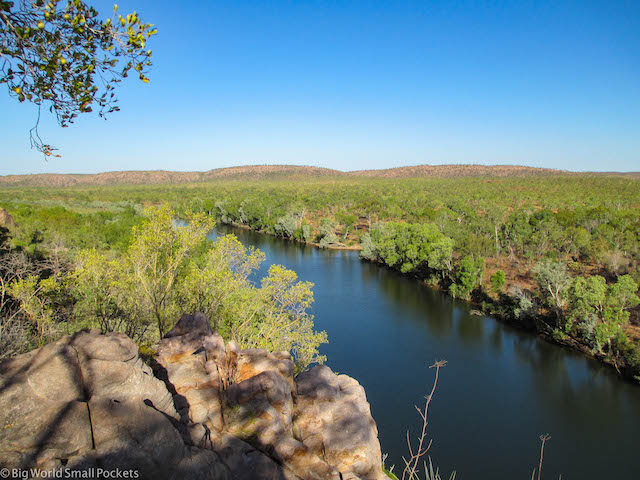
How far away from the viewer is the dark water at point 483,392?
56.2 ft

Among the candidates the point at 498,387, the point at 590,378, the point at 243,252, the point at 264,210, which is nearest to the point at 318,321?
the point at 498,387

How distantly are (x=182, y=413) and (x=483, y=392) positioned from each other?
20.8 meters

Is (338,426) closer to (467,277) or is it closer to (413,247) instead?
(467,277)

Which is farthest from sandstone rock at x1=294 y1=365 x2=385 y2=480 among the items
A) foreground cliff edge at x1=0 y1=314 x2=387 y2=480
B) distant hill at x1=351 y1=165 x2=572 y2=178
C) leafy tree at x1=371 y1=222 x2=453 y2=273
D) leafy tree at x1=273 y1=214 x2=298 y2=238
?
distant hill at x1=351 y1=165 x2=572 y2=178

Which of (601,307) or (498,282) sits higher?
(601,307)

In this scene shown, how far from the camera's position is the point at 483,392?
72.0 feet

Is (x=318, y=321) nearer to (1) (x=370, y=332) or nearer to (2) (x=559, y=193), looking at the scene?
(1) (x=370, y=332)

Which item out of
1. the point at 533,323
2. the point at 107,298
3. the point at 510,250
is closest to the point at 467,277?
the point at 533,323

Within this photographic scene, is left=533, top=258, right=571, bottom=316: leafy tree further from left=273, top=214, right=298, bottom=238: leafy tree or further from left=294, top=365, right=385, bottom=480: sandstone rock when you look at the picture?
left=273, top=214, right=298, bottom=238: leafy tree

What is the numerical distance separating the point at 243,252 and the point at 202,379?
30.6 feet

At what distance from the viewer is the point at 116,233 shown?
35656 mm

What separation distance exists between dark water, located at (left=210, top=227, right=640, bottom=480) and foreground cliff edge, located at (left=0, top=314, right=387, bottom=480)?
35.7 feet

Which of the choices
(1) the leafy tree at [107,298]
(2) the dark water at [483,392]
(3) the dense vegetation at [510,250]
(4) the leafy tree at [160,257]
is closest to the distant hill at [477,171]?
(3) the dense vegetation at [510,250]

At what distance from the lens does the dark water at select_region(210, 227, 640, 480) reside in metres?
17.1
